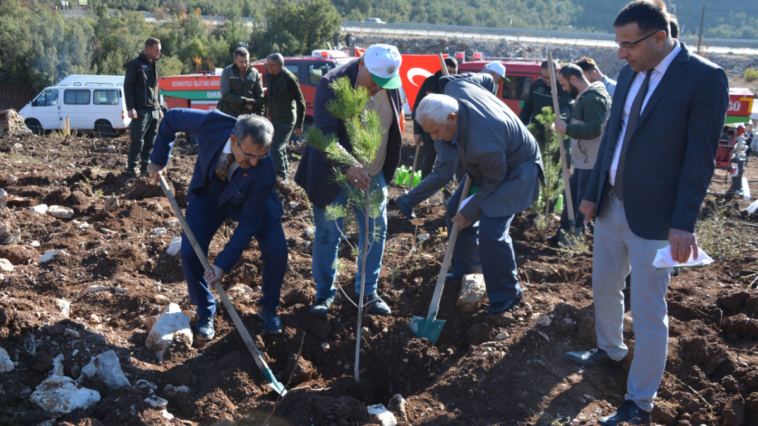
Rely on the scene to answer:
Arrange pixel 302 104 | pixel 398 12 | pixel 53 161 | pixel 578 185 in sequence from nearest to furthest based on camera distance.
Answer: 1. pixel 578 185
2. pixel 302 104
3. pixel 53 161
4. pixel 398 12

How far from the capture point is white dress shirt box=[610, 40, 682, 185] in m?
2.24

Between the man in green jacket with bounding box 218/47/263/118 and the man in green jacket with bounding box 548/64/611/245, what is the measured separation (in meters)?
4.03

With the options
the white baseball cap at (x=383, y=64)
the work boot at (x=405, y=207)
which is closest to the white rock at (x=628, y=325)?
the white baseball cap at (x=383, y=64)

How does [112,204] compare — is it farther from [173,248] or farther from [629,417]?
[629,417]

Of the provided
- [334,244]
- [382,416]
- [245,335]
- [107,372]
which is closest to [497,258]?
[334,244]

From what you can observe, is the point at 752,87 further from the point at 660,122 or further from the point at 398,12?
the point at 398,12

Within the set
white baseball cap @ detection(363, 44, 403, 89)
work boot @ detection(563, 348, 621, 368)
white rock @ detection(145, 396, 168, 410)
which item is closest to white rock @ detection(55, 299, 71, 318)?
white rock @ detection(145, 396, 168, 410)

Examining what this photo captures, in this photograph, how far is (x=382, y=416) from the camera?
2549 mm

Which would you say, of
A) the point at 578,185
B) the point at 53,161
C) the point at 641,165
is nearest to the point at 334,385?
the point at 641,165

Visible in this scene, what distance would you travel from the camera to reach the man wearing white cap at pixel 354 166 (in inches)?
116

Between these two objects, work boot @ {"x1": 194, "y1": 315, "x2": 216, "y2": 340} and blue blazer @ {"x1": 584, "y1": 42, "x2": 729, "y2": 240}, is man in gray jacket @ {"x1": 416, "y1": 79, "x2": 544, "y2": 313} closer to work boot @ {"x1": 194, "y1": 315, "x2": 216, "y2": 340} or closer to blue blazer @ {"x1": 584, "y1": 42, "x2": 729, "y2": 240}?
blue blazer @ {"x1": 584, "y1": 42, "x2": 729, "y2": 240}

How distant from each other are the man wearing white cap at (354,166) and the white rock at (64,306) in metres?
1.57

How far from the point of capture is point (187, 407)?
8.68 feet

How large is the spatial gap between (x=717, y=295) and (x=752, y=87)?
96.3 feet
